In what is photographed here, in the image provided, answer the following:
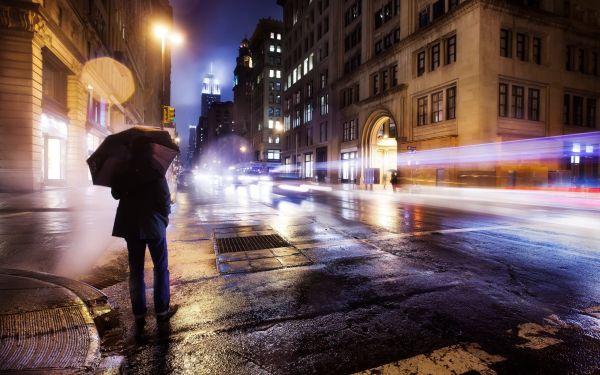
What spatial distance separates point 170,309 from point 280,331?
4.74 feet

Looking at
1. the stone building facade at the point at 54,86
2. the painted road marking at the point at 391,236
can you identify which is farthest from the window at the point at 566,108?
the stone building facade at the point at 54,86

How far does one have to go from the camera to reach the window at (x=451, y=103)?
91.4ft

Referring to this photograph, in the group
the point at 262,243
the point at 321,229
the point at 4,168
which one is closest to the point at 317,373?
the point at 262,243

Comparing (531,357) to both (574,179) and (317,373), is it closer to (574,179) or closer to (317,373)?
(317,373)

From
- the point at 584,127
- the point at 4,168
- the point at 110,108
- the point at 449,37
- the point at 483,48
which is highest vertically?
the point at 449,37

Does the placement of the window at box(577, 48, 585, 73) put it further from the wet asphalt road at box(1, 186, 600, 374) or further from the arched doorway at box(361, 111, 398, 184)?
the wet asphalt road at box(1, 186, 600, 374)

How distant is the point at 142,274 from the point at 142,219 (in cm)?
67

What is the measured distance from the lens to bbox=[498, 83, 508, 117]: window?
26.6 m

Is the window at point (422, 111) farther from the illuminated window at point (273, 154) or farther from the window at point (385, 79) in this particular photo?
the illuminated window at point (273, 154)

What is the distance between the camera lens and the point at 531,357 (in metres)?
2.91

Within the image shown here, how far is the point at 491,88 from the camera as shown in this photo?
2586cm

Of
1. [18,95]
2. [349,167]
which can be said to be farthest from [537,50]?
[18,95]

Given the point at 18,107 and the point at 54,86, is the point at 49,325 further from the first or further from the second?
the point at 54,86

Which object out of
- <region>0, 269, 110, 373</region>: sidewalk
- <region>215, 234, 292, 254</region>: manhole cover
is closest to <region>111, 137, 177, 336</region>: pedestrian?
<region>0, 269, 110, 373</region>: sidewalk
